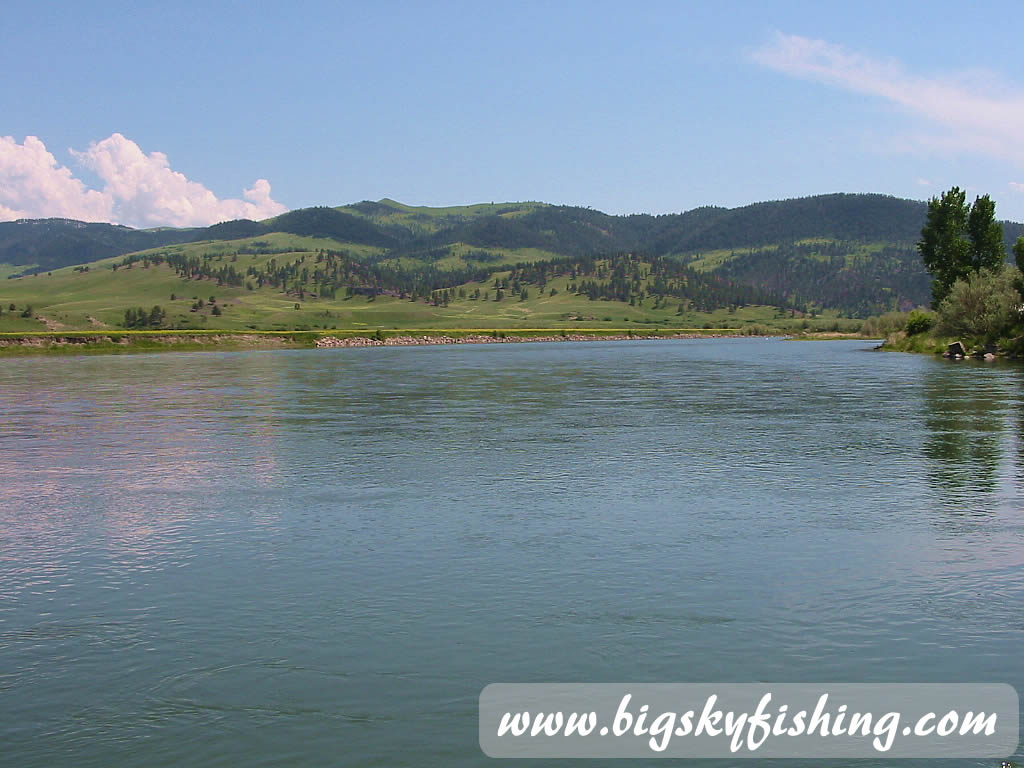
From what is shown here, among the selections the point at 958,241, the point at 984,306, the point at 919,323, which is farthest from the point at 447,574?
the point at 919,323

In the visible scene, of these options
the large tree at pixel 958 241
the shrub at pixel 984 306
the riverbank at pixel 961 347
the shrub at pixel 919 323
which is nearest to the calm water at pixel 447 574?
the riverbank at pixel 961 347

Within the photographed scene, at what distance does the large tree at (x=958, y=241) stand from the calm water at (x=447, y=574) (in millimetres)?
91338

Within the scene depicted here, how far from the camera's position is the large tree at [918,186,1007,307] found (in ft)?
413

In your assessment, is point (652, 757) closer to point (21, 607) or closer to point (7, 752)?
point (7, 752)

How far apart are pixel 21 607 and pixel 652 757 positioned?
12951mm

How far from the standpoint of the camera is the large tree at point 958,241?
413ft

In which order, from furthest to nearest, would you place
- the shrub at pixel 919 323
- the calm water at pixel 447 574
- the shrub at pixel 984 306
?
1. the shrub at pixel 919 323
2. the shrub at pixel 984 306
3. the calm water at pixel 447 574

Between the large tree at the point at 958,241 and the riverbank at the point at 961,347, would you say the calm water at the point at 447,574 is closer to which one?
the riverbank at the point at 961,347

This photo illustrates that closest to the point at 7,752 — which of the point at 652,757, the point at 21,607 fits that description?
the point at 21,607

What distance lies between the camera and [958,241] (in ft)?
417

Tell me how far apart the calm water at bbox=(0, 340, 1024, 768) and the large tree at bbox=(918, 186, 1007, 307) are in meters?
91.3

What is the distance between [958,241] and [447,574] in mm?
125891

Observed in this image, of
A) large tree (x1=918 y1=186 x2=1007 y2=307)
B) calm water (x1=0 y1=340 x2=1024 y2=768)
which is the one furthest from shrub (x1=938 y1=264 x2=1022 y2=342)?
calm water (x1=0 y1=340 x2=1024 y2=768)

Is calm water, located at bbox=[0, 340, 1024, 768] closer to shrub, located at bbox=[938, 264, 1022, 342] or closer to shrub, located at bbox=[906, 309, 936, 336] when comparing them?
shrub, located at bbox=[938, 264, 1022, 342]
